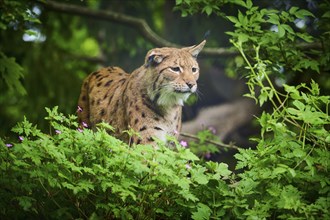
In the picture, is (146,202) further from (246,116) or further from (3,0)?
(246,116)

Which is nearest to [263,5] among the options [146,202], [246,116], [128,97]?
[128,97]

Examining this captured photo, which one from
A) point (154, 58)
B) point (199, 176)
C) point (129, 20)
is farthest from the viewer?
point (129, 20)

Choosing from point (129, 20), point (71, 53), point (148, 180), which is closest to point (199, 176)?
point (148, 180)

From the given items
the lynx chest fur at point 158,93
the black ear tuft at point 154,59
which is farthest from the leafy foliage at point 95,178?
the black ear tuft at point 154,59

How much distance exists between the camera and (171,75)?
752cm

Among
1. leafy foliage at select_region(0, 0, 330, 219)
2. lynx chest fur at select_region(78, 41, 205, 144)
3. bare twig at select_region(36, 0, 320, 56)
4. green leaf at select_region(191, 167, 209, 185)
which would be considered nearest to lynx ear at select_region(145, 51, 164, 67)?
lynx chest fur at select_region(78, 41, 205, 144)

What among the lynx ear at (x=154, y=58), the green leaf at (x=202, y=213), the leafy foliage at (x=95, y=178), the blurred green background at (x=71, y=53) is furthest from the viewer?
the blurred green background at (x=71, y=53)

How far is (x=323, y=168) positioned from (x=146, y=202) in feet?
4.78

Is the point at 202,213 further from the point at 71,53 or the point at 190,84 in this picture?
the point at 71,53

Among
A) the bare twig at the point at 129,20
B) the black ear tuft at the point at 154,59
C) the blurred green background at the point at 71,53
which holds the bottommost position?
the blurred green background at the point at 71,53

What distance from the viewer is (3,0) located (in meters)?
8.67

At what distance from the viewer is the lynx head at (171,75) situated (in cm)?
746

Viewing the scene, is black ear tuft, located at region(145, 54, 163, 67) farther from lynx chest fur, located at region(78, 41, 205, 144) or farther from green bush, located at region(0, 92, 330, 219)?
green bush, located at region(0, 92, 330, 219)

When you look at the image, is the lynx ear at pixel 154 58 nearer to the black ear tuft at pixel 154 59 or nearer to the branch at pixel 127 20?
the black ear tuft at pixel 154 59
